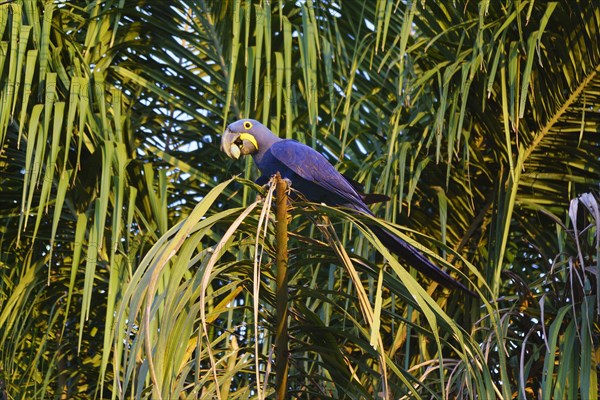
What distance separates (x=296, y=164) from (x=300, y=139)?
0.61m

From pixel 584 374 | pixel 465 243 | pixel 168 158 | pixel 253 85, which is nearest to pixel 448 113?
pixel 465 243

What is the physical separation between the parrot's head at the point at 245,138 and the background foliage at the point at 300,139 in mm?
197

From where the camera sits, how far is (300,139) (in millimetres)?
3230

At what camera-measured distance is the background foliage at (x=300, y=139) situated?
2721 mm

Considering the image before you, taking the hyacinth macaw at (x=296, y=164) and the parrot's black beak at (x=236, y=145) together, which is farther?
the parrot's black beak at (x=236, y=145)

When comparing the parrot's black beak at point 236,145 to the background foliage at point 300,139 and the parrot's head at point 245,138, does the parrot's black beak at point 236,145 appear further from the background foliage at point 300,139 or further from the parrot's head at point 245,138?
the background foliage at point 300,139

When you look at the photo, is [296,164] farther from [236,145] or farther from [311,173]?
[236,145]

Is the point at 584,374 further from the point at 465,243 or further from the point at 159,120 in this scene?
the point at 159,120

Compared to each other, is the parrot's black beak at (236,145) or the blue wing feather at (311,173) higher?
the parrot's black beak at (236,145)

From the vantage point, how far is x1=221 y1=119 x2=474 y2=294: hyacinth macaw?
2.60 meters

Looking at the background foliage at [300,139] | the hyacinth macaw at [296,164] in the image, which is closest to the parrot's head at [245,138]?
the hyacinth macaw at [296,164]

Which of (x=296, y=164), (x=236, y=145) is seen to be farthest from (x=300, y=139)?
(x=296, y=164)

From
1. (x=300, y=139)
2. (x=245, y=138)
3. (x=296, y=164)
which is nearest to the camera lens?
(x=296, y=164)

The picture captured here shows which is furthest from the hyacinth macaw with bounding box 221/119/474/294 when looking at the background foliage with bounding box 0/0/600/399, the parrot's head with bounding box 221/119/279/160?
the background foliage with bounding box 0/0/600/399
